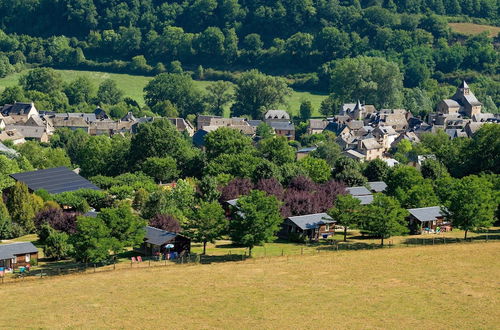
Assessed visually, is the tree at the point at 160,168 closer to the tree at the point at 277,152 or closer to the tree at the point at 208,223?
the tree at the point at 277,152

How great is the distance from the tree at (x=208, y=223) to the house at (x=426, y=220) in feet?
61.7

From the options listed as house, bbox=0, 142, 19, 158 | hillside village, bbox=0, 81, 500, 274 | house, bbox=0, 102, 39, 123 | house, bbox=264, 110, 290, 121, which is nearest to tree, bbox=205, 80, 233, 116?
house, bbox=264, 110, 290, 121

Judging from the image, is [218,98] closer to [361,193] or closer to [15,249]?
[361,193]

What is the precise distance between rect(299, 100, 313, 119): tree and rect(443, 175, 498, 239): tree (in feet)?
295

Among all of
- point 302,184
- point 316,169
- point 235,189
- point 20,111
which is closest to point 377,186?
point 316,169

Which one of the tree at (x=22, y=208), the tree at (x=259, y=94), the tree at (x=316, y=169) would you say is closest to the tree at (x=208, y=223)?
the tree at (x=22, y=208)

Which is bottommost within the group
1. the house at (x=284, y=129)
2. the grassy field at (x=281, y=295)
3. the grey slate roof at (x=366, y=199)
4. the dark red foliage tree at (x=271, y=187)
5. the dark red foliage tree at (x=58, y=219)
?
the grassy field at (x=281, y=295)

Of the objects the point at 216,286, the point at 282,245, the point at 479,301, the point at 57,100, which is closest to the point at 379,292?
the point at 479,301

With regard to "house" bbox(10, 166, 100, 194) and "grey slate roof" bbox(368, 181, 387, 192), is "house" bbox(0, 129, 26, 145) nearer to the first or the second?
"house" bbox(10, 166, 100, 194)

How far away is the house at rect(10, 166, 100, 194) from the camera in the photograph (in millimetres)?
84912

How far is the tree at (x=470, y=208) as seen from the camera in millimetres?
72938

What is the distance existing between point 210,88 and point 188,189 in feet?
292

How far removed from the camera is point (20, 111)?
148 meters

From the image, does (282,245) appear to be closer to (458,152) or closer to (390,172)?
(390,172)
